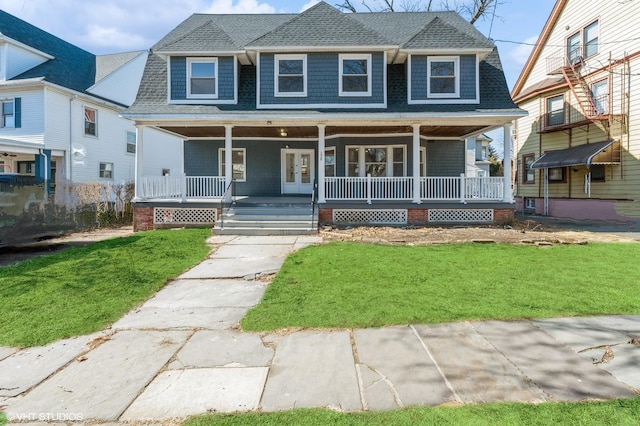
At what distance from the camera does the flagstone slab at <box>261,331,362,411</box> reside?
2678 mm

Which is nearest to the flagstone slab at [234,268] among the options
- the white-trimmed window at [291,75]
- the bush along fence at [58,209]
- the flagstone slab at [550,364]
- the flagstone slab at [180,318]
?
the flagstone slab at [180,318]

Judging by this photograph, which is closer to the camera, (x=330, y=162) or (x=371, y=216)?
(x=371, y=216)

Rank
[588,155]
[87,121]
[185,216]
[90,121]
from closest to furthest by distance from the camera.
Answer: [185,216], [588,155], [87,121], [90,121]

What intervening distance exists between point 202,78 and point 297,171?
560 cm

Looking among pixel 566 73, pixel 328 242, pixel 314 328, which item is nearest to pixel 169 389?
pixel 314 328

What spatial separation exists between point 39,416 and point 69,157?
20.0 m

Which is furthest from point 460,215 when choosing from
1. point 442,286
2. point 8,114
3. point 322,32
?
point 8,114

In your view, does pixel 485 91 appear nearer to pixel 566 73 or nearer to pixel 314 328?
pixel 566 73

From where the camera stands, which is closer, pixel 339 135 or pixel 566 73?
pixel 339 135

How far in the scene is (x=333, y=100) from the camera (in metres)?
13.4

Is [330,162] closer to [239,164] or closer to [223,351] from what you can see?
[239,164]

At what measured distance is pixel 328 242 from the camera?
31.4 feet

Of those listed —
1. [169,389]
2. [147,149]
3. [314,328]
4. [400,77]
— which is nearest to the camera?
[169,389]

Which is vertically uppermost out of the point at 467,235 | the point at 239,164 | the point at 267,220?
the point at 239,164
